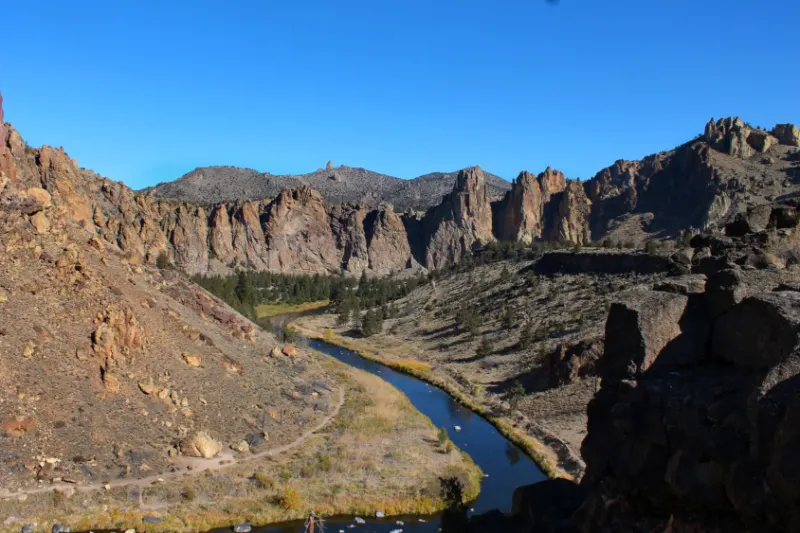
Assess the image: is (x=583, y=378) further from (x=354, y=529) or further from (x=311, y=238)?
(x=311, y=238)

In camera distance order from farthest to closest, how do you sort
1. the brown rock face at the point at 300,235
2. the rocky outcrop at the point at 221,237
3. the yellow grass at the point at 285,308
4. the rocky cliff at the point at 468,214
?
1. the brown rock face at the point at 300,235
2. the rocky outcrop at the point at 221,237
3. the rocky cliff at the point at 468,214
4. the yellow grass at the point at 285,308

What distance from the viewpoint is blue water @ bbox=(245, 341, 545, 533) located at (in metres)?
24.0

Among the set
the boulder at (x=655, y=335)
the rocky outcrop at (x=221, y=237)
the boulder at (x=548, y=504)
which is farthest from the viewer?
the rocky outcrop at (x=221, y=237)

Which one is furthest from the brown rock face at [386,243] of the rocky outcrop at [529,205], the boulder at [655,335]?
the boulder at [655,335]

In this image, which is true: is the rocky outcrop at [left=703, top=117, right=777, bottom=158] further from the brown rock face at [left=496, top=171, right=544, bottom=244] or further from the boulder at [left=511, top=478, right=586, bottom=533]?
the boulder at [left=511, top=478, right=586, bottom=533]

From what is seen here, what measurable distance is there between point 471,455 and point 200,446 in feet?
47.0

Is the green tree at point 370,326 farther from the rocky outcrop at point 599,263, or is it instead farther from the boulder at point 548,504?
the boulder at point 548,504

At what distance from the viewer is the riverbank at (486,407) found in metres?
31.2

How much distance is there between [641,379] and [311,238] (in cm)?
16208

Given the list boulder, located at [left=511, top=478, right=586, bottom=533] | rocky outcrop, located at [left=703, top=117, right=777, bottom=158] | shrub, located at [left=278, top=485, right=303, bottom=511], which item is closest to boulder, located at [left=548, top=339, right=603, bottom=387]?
shrub, located at [left=278, top=485, right=303, bottom=511]

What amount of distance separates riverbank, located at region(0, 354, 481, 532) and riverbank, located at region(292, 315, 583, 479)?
4087 millimetres

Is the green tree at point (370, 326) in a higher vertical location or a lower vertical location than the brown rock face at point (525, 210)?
lower

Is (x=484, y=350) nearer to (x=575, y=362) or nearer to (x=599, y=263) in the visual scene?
(x=575, y=362)

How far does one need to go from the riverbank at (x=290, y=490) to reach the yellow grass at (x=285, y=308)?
7343cm
